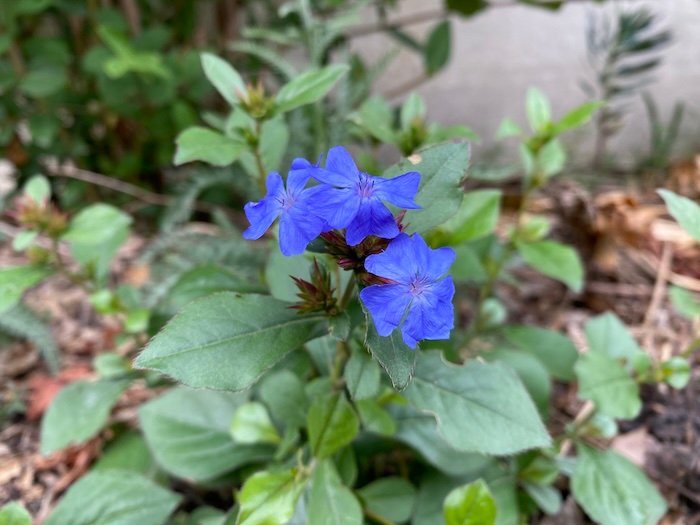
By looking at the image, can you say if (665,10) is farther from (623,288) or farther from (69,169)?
(69,169)

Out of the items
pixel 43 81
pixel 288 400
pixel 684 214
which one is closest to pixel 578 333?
pixel 684 214

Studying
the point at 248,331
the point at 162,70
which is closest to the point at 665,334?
the point at 248,331

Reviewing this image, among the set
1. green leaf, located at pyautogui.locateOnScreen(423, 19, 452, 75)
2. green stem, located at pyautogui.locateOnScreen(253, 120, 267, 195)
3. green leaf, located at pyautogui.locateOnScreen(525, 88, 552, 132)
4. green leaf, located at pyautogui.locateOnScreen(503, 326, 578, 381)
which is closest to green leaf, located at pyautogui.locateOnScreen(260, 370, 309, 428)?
green stem, located at pyautogui.locateOnScreen(253, 120, 267, 195)

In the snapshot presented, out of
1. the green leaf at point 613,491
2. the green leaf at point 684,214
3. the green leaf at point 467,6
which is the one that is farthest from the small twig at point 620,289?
the green leaf at point 467,6

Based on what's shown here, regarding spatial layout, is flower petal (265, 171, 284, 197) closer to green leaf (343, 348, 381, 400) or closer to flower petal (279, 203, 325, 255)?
flower petal (279, 203, 325, 255)

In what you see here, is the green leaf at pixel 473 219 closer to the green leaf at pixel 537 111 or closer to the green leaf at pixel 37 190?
the green leaf at pixel 537 111

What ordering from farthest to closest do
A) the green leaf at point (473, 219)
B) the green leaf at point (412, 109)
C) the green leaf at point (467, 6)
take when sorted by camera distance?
the green leaf at point (467, 6) → the green leaf at point (412, 109) → the green leaf at point (473, 219)

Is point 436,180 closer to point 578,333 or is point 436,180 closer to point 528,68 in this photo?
point 578,333
